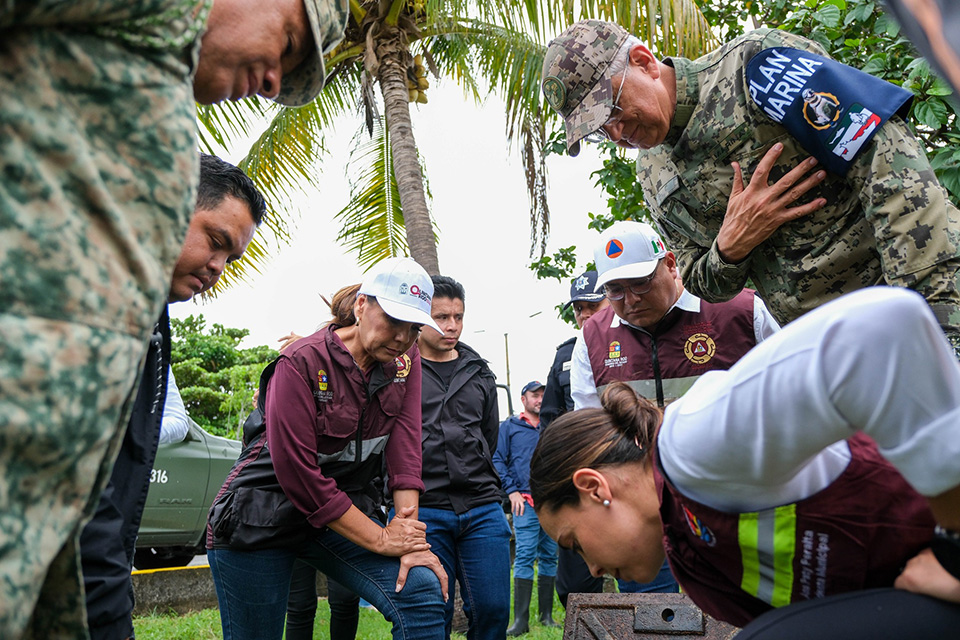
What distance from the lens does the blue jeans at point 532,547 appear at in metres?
6.58

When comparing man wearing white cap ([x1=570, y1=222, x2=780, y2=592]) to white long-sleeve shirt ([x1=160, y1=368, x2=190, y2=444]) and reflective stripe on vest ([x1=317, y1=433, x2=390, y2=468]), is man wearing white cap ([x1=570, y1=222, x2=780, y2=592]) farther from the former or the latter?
white long-sleeve shirt ([x1=160, y1=368, x2=190, y2=444])

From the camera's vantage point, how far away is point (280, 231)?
33.5 feet

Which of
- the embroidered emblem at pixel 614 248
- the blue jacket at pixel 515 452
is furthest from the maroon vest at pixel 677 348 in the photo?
the blue jacket at pixel 515 452

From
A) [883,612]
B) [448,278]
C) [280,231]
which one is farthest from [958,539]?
[280,231]

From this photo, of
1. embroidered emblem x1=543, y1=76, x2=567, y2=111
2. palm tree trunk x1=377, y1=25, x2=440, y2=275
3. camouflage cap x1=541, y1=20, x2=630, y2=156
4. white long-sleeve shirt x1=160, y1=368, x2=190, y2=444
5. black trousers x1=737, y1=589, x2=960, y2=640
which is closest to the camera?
black trousers x1=737, y1=589, x2=960, y2=640

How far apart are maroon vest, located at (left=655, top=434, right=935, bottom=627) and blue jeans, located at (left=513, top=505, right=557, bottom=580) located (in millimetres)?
5073

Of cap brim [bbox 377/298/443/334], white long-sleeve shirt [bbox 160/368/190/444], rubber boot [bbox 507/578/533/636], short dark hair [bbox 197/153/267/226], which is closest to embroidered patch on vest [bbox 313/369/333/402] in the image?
cap brim [bbox 377/298/443/334]

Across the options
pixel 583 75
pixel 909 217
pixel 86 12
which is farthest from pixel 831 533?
pixel 583 75

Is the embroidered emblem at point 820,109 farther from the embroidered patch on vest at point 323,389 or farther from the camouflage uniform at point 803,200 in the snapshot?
the embroidered patch on vest at point 323,389

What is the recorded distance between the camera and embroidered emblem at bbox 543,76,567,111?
276 cm

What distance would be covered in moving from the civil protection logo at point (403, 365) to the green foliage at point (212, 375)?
14.8 meters

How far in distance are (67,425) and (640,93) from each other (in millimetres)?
2050

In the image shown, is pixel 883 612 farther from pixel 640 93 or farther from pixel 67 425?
pixel 640 93

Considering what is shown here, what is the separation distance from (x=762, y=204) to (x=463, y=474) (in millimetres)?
2177
